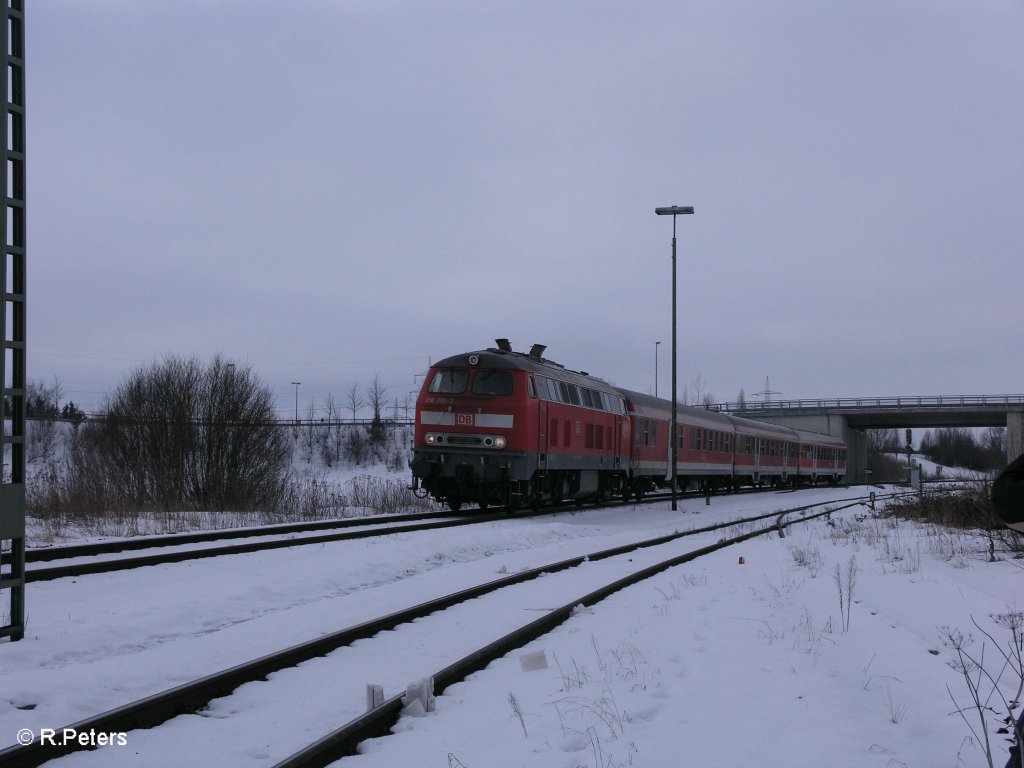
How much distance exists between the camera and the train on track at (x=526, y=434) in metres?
17.8

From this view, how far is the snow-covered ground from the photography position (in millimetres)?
4332

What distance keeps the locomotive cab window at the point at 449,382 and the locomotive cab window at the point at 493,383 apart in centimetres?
29

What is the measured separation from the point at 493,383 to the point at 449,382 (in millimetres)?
1038

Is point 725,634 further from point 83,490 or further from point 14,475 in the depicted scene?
point 83,490

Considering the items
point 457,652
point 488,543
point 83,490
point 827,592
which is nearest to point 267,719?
point 457,652

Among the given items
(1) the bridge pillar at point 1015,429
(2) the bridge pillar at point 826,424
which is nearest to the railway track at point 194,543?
(2) the bridge pillar at point 826,424

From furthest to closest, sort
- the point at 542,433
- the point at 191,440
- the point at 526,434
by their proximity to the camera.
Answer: the point at 191,440 < the point at 542,433 < the point at 526,434

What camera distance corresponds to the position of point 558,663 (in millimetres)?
5898

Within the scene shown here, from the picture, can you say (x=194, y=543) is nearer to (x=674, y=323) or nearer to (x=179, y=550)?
(x=179, y=550)

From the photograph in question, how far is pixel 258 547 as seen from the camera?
38.9 feet

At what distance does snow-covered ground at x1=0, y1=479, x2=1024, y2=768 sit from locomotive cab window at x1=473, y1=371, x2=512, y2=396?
677 cm

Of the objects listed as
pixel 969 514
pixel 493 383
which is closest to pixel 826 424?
pixel 969 514

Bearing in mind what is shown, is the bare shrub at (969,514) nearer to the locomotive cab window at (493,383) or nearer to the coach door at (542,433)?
the coach door at (542,433)

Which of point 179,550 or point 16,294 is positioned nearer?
point 16,294
